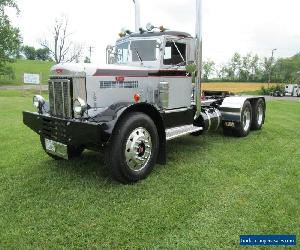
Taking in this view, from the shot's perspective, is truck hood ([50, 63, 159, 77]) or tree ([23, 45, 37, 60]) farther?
tree ([23, 45, 37, 60])

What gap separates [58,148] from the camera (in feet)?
18.1

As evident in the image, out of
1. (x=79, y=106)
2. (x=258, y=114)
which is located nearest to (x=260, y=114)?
(x=258, y=114)

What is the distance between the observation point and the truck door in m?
6.70

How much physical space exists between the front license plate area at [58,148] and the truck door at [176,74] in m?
2.33

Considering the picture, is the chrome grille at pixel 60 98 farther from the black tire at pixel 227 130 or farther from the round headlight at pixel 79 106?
the black tire at pixel 227 130

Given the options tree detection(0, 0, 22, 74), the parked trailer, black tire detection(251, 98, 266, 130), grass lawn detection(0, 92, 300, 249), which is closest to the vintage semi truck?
grass lawn detection(0, 92, 300, 249)

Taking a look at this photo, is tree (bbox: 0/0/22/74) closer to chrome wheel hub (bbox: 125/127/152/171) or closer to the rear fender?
the rear fender

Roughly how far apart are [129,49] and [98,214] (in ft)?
12.3

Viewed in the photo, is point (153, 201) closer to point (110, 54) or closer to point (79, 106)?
point (79, 106)

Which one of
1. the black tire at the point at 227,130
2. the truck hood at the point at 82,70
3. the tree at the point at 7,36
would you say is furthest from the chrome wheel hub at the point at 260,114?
the tree at the point at 7,36

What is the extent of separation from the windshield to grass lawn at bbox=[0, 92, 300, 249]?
2082 millimetres

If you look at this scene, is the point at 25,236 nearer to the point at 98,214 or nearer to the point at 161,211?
the point at 98,214

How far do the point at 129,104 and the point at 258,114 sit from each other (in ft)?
19.9

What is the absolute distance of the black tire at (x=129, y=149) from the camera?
16.8ft
